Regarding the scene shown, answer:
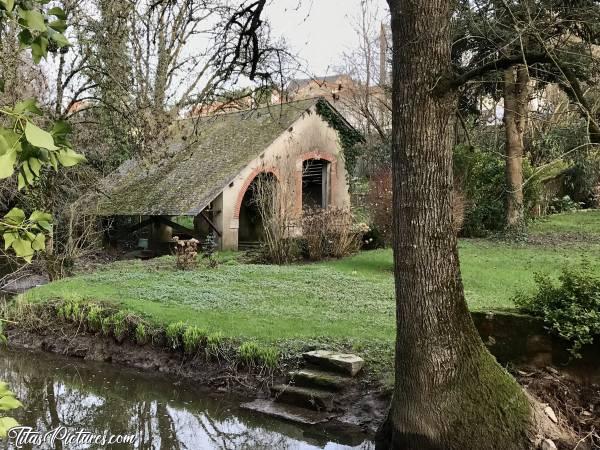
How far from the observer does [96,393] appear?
7.71 meters

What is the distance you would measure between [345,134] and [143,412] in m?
15.9

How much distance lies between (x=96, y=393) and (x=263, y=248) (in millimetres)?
9030

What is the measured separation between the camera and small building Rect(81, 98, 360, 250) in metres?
17.8

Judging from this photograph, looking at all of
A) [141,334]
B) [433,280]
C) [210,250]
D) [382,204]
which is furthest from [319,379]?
[210,250]

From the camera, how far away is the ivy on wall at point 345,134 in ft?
67.1

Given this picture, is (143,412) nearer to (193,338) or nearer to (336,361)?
(193,338)

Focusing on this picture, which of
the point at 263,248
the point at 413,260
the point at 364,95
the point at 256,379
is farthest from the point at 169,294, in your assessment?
the point at 364,95

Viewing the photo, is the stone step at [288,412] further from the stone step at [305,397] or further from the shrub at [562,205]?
the shrub at [562,205]

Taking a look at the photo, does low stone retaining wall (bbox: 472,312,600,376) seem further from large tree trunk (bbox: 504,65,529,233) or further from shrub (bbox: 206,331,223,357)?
large tree trunk (bbox: 504,65,529,233)

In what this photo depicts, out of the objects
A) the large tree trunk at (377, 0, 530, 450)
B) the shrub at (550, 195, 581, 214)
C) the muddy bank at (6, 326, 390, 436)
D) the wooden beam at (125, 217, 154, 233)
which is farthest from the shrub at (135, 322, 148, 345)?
the shrub at (550, 195, 581, 214)

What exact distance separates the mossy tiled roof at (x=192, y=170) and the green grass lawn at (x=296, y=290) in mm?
2561

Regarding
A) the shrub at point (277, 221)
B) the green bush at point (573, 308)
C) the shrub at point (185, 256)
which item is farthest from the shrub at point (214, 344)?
the shrub at point (277, 221)

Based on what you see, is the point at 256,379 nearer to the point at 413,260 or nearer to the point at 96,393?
the point at 96,393

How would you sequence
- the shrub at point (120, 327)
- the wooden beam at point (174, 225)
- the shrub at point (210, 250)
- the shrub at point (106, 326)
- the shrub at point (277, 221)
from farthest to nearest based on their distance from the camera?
the wooden beam at point (174, 225) → the shrub at point (277, 221) → the shrub at point (210, 250) → the shrub at point (106, 326) → the shrub at point (120, 327)
